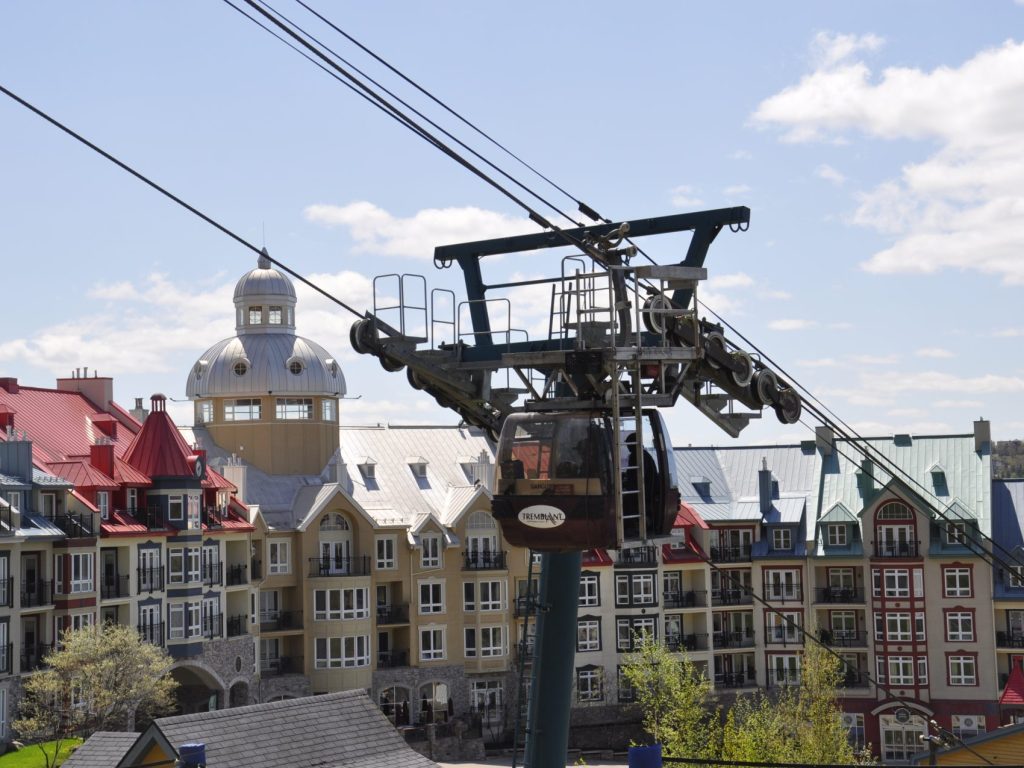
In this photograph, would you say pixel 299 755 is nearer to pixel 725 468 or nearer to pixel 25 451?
pixel 25 451

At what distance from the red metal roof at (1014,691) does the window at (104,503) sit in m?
44.6

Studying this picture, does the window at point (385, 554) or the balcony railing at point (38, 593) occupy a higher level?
the window at point (385, 554)

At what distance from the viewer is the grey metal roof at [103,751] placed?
1342 inches

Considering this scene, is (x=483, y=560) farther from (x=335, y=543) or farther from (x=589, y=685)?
(x=589, y=685)

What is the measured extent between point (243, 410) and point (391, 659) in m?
15.9

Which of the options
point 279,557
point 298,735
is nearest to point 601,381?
point 298,735

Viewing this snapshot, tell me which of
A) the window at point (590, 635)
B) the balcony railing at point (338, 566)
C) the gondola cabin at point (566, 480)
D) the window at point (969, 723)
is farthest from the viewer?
the window at point (590, 635)

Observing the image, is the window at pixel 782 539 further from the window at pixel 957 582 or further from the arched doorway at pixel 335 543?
the arched doorway at pixel 335 543

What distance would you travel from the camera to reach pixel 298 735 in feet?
113

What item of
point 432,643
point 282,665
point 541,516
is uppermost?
point 541,516

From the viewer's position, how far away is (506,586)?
78.6 meters

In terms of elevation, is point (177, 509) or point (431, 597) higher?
point (177, 509)

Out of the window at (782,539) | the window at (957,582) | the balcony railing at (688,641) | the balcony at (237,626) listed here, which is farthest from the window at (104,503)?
the window at (957,582)

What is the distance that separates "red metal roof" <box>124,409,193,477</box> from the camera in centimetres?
6600
